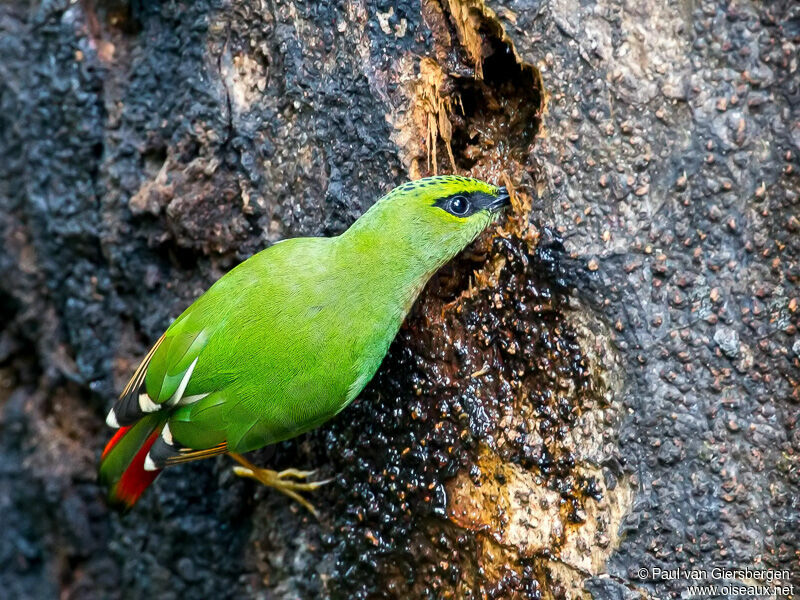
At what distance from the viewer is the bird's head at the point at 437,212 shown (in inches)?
100

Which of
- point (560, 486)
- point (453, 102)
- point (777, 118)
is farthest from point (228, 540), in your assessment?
point (777, 118)

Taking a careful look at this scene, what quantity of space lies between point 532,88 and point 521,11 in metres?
0.24

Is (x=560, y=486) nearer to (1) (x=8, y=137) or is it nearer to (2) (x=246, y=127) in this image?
(2) (x=246, y=127)

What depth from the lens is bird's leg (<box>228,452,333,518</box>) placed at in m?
2.98

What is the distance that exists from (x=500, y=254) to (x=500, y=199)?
187 mm

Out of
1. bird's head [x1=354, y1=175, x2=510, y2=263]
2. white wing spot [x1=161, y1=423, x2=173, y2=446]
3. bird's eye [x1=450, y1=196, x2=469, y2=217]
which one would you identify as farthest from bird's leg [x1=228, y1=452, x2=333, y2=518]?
bird's eye [x1=450, y1=196, x2=469, y2=217]

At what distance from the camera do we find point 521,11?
2455mm

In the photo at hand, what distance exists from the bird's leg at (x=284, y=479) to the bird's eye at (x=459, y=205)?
1.11m

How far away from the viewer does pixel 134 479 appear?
2.94 metres

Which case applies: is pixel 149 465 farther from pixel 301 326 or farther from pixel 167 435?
pixel 301 326

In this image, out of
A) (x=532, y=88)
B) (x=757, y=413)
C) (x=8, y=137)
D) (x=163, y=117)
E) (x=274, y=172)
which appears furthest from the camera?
(x=8, y=137)

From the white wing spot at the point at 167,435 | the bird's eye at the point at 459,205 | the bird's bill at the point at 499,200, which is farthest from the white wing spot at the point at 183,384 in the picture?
the bird's bill at the point at 499,200

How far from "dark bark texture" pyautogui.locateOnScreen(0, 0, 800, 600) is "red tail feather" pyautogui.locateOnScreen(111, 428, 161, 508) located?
396 mm

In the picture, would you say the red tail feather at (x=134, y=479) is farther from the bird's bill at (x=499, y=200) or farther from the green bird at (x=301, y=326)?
the bird's bill at (x=499, y=200)
